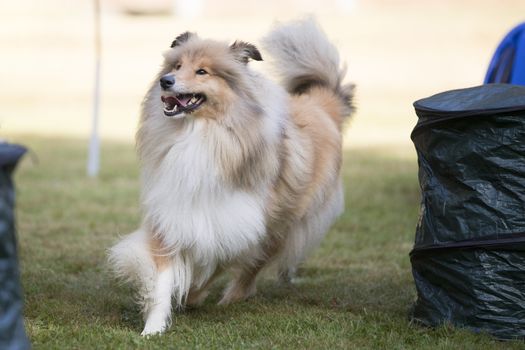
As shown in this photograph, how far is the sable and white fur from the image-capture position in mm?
4344

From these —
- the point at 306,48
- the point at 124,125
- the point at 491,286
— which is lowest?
the point at 124,125

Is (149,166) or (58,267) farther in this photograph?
(58,267)

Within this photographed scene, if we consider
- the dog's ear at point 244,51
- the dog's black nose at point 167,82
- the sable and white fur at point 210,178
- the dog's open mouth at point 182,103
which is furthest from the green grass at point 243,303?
the dog's ear at point 244,51

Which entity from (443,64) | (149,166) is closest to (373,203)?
(149,166)

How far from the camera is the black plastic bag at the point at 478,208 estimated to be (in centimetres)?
389

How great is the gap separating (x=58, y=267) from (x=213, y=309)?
1496 mm

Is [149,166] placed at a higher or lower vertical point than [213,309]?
higher

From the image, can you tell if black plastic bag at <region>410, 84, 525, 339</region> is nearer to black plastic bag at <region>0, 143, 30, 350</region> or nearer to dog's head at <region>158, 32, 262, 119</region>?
dog's head at <region>158, 32, 262, 119</region>

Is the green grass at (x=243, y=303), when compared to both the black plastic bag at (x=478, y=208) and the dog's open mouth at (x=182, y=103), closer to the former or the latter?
the black plastic bag at (x=478, y=208)

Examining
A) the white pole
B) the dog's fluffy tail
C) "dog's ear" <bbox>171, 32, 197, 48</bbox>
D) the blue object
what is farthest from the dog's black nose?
the white pole

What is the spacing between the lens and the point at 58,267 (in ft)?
18.9

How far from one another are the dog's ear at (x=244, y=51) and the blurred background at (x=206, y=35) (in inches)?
359

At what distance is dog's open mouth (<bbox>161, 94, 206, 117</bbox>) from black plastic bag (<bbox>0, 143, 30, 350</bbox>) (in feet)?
A: 4.68

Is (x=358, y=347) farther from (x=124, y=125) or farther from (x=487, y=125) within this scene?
(x=124, y=125)
